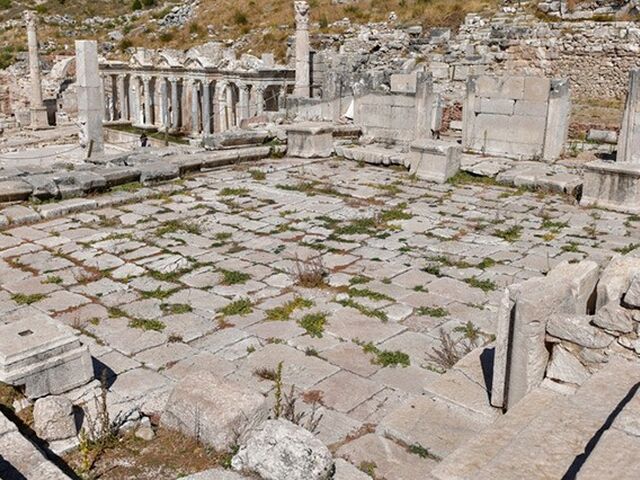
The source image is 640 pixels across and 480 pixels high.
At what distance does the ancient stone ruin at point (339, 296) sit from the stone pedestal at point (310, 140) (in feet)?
0.13

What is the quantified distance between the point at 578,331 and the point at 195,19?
37783mm

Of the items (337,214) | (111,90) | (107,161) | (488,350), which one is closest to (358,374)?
(488,350)

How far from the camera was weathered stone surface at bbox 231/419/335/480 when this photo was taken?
3896 mm

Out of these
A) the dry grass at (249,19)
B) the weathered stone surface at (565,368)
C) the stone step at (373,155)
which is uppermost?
the dry grass at (249,19)

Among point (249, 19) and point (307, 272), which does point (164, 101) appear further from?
point (307, 272)

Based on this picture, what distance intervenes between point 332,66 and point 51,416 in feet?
68.9

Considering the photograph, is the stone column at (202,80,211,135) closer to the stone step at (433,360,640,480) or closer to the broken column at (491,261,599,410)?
the broken column at (491,261,599,410)

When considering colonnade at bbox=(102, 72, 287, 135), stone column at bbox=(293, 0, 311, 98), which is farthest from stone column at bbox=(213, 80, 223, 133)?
stone column at bbox=(293, 0, 311, 98)

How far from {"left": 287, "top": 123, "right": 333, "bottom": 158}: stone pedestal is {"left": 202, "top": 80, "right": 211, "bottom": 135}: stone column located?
12.4 m

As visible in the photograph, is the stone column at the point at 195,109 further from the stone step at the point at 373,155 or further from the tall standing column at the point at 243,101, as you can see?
the stone step at the point at 373,155

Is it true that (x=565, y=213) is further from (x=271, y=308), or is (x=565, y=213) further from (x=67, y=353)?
(x=67, y=353)

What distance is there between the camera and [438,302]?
6953 mm

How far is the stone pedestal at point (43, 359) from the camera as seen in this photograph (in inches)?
188

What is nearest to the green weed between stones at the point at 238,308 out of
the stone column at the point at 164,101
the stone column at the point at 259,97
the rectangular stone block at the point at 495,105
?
the rectangular stone block at the point at 495,105
